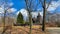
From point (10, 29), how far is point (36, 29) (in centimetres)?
296

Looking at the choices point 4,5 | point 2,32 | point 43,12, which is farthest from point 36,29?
point 4,5

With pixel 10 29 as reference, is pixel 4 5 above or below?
above

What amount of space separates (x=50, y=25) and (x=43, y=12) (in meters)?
2.77

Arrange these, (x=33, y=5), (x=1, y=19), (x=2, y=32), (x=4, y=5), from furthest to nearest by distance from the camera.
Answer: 1. (x=1, y=19)
2. (x=4, y=5)
3. (x=2, y=32)
4. (x=33, y=5)

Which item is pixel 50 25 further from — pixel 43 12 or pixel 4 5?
pixel 4 5

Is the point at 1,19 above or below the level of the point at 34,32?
above

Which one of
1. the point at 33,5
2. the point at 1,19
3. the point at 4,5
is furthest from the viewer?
the point at 1,19

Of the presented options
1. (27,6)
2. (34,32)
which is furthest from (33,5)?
(34,32)

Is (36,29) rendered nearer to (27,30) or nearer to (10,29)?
(27,30)

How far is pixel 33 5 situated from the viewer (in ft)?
46.1

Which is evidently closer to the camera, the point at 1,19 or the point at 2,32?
the point at 2,32

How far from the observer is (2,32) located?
1509cm

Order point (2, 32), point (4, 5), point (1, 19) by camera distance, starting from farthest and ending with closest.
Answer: point (1, 19) → point (4, 5) → point (2, 32)

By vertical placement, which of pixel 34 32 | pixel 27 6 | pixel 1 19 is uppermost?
pixel 27 6
